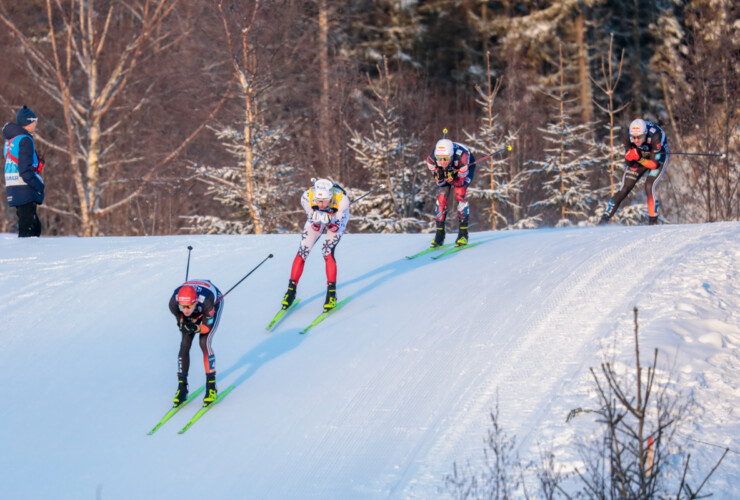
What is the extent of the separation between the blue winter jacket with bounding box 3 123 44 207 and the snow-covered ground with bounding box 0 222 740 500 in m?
1.20

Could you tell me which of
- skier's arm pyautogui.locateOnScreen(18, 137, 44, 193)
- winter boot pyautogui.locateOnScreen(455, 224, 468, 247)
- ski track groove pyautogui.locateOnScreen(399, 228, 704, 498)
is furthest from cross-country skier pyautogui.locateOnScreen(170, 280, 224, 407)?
skier's arm pyautogui.locateOnScreen(18, 137, 44, 193)

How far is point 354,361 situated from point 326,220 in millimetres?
2017

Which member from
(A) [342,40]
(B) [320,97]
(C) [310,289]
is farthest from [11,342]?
(A) [342,40]

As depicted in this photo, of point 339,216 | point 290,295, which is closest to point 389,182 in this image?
point 290,295

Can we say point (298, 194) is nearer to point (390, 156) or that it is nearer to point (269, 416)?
point (390, 156)

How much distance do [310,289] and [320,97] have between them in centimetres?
1936

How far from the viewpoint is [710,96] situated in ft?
74.2

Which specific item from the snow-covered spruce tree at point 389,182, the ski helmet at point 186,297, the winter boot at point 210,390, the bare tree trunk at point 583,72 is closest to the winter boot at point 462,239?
the winter boot at point 210,390

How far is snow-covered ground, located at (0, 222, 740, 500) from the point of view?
25.1 feet

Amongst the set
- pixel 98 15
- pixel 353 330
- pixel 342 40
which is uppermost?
pixel 342 40

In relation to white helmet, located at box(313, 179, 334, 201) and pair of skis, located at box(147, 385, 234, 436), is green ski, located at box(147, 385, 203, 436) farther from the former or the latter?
white helmet, located at box(313, 179, 334, 201)

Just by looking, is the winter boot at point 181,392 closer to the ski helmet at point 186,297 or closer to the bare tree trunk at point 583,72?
the ski helmet at point 186,297

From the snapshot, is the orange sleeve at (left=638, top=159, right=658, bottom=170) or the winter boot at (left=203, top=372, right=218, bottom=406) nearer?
→ the winter boot at (left=203, top=372, right=218, bottom=406)

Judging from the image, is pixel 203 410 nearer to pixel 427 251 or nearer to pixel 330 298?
pixel 330 298
